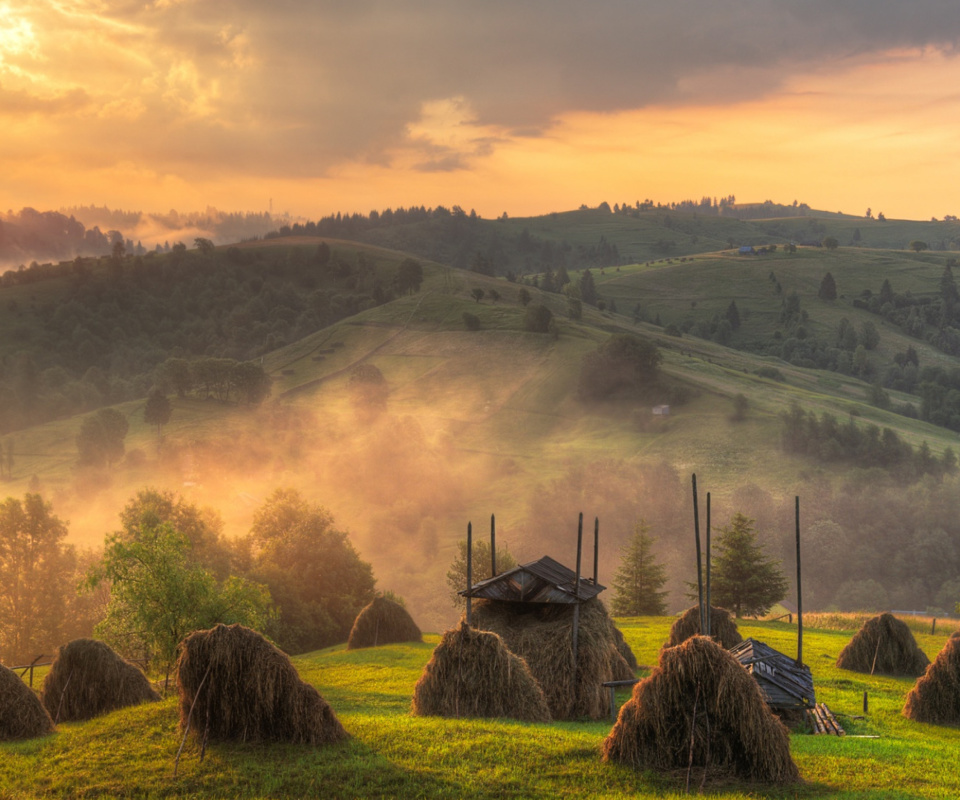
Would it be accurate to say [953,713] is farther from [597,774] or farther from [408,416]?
[408,416]

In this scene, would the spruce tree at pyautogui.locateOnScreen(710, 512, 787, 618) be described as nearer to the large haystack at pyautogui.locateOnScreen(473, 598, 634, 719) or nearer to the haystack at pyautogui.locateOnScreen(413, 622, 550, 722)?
the large haystack at pyautogui.locateOnScreen(473, 598, 634, 719)

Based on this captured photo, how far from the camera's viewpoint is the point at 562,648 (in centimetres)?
3556

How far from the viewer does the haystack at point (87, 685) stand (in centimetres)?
2997

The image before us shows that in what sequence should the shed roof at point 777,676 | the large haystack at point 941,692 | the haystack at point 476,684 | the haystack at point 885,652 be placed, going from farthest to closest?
the haystack at point 885,652 → the large haystack at point 941,692 → the shed roof at point 777,676 → the haystack at point 476,684

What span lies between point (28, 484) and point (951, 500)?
503 feet

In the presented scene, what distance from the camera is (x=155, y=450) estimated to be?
156 metres

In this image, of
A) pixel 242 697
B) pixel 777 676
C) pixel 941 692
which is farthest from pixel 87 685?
pixel 941 692

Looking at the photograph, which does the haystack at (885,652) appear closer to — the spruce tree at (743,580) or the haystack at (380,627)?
the haystack at (380,627)

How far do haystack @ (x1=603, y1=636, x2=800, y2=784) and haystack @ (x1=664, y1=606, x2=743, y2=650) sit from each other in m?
19.9

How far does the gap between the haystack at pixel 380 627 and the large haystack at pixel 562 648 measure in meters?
24.1

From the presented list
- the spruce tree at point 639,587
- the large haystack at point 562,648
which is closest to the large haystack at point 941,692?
the large haystack at point 562,648

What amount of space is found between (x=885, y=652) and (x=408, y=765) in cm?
3488

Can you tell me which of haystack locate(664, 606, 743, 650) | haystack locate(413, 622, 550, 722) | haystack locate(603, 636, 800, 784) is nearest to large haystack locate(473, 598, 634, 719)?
haystack locate(413, 622, 550, 722)

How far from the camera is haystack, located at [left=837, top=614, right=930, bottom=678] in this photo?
4694cm
